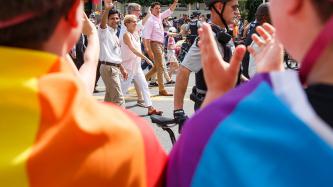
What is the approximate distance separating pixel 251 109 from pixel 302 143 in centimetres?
12

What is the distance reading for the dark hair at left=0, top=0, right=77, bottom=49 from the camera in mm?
1127

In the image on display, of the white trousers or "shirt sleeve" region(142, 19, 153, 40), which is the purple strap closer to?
the white trousers

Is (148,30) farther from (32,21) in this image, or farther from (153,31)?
(32,21)

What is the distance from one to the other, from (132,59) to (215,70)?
22.5ft

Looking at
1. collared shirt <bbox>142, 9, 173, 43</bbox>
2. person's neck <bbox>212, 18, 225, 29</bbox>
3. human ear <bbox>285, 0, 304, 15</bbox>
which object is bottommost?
collared shirt <bbox>142, 9, 173, 43</bbox>

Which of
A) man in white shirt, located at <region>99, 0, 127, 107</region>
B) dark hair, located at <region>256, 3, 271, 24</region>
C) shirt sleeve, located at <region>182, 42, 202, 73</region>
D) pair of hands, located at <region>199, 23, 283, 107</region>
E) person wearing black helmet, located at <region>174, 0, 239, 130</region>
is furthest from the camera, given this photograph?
man in white shirt, located at <region>99, 0, 127, 107</region>

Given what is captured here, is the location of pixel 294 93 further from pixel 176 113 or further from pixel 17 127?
pixel 176 113

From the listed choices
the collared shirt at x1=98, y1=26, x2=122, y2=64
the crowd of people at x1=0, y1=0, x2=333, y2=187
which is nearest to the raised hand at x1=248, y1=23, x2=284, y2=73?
the crowd of people at x1=0, y1=0, x2=333, y2=187

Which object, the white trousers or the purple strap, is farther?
the white trousers

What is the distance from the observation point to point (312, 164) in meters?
1.04

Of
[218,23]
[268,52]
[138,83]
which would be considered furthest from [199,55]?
[138,83]

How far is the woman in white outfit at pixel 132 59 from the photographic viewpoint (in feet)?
26.7

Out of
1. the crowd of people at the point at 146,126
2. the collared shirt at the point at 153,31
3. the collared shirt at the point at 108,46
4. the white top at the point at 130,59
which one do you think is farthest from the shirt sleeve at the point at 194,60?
the collared shirt at the point at 153,31

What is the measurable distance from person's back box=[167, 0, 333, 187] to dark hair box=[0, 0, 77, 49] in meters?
0.39
